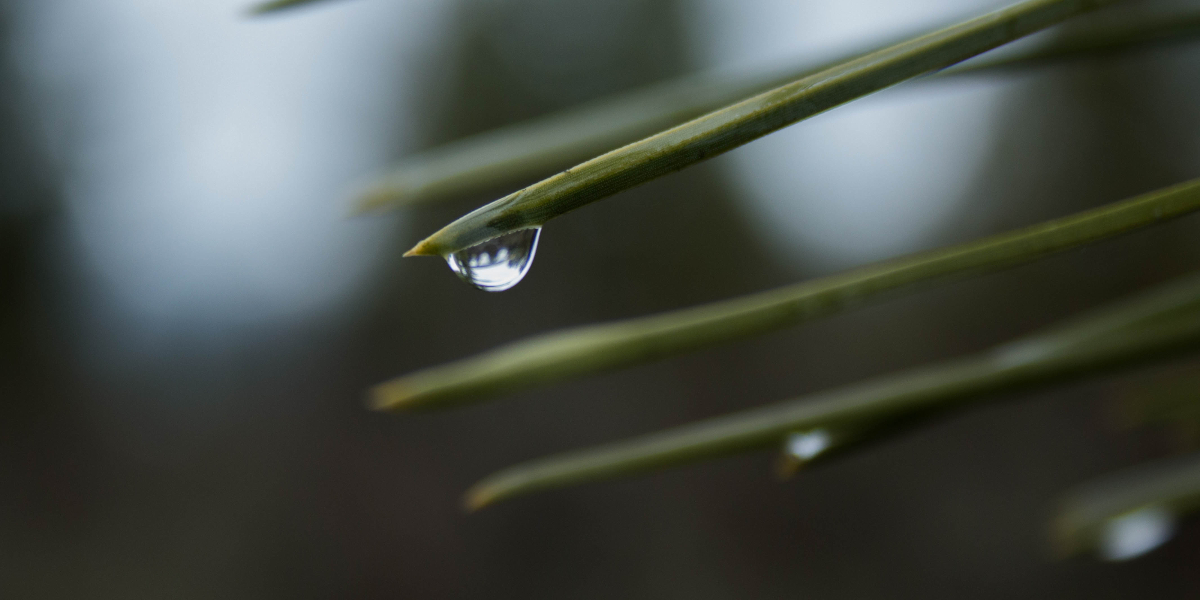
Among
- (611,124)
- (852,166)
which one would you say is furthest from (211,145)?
(611,124)

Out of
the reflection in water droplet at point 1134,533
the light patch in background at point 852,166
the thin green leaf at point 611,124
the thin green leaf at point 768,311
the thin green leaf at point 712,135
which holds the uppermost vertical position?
the light patch in background at point 852,166

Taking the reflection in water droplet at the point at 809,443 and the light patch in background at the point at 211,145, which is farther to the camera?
the light patch in background at the point at 211,145

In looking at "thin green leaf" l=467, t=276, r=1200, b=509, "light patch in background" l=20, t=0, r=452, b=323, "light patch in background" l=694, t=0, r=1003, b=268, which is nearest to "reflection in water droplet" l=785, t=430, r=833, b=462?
"thin green leaf" l=467, t=276, r=1200, b=509

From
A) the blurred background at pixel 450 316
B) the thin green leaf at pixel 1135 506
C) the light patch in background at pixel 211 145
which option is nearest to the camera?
the thin green leaf at pixel 1135 506

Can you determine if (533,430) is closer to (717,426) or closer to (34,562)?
(34,562)

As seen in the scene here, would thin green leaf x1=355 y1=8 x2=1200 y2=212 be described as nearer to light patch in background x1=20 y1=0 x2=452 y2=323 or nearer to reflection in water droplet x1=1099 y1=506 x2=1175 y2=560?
reflection in water droplet x1=1099 y1=506 x2=1175 y2=560

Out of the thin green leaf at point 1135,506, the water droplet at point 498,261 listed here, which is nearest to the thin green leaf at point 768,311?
the water droplet at point 498,261

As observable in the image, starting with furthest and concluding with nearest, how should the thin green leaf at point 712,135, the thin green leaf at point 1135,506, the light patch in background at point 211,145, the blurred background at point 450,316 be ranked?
the light patch in background at point 211,145 < the blurred background at point 450,316 < the thin green leaf at point 1135,506 < the thin green leaf at point 712,135

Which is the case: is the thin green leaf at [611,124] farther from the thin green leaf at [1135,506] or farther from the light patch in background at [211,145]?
the light patch in background at [211,145]

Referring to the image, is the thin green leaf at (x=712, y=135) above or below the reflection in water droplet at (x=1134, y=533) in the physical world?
above
